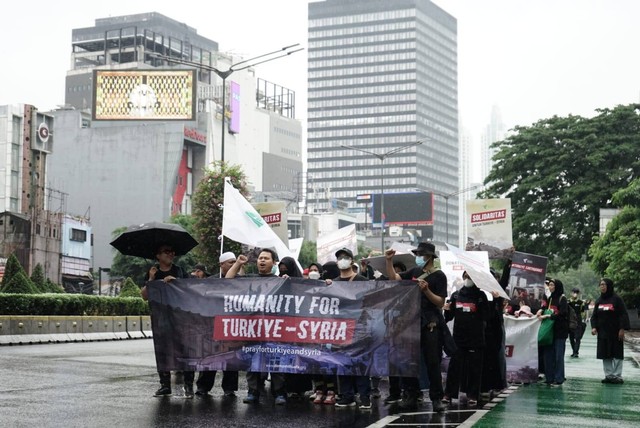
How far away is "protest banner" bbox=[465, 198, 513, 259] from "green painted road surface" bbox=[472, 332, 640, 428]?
285 cm

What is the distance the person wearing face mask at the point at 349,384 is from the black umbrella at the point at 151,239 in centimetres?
178

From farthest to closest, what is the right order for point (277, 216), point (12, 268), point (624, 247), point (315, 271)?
1. point (624, 247)
2. point (12, 268)
3. point (277, 216)
4. point (315, 271)

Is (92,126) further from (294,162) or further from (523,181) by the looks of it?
(523,181)

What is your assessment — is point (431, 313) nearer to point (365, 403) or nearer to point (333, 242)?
point (365, 403)

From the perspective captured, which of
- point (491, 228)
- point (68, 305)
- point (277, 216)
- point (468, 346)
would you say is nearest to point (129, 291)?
point (68, 305)

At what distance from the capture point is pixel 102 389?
43.9 ft

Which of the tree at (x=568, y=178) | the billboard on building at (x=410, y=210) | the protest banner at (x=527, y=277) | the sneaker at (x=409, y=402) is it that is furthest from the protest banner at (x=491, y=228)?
the billboard on building at (x=410, y=210)

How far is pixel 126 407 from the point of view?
37.2 ft

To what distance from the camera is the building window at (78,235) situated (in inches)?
3537

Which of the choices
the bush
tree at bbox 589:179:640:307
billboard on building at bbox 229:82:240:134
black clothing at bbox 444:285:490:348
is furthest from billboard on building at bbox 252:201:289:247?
billboard on building at bbox 229:82:240:134

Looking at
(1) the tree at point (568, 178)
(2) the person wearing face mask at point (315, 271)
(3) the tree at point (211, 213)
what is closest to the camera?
(2) the person wearing face mask at point (315, 271)

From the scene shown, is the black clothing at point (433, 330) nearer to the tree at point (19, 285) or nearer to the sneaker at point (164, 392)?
the sneaker at point (164, 392)

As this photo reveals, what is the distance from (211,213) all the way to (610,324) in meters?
23.6

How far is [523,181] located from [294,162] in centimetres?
12395
